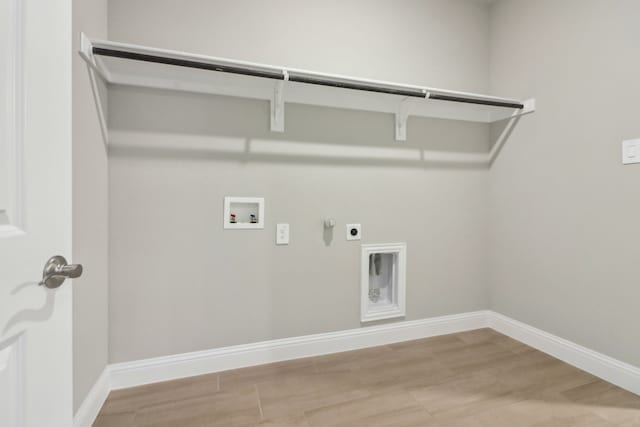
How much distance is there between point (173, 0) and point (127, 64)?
1.79 feet

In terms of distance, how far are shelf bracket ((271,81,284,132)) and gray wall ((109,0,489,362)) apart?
65 mm

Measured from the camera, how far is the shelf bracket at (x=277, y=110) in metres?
1.88

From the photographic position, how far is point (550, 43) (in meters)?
2.12

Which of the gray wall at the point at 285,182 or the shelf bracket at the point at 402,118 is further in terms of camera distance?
the shelf bracket at the point at 402,118

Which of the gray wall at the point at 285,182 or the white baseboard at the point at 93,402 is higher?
the gray wall at the point at 285,182

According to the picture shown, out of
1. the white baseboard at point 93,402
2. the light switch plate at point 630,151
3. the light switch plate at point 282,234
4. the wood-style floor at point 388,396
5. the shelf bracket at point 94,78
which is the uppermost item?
the shelf bracket at point 94,78

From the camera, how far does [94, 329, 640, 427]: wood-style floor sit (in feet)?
4.83

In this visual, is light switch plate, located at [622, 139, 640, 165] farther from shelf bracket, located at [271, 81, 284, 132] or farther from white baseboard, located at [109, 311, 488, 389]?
shelf bracket, located at [271, 81, 284, 132]
